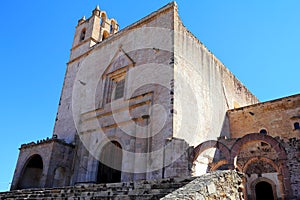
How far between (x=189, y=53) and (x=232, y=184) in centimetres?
849

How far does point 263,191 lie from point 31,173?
12.8 metres

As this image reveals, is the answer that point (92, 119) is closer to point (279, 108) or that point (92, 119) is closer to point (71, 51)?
point (71, 51)

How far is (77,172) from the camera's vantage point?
12.7 meters

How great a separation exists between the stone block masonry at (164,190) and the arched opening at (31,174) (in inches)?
220

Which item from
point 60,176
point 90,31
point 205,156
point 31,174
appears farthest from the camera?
point 90,31

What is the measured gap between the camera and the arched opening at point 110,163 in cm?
1215

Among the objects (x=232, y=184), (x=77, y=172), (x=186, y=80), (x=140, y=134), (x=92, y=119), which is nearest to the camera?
(x=232, y=184)

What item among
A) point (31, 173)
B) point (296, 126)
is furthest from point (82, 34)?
point (296, 126)

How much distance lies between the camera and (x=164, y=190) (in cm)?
563

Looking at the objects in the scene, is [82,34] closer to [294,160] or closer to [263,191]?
[294,160]

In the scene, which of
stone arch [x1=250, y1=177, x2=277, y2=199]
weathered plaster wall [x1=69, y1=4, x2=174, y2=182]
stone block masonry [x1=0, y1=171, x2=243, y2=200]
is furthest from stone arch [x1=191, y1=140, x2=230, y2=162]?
stone arch [x1=250, y1=177, x2=277, y2=199]

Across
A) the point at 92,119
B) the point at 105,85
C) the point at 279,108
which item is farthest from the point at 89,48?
the point at 279,108

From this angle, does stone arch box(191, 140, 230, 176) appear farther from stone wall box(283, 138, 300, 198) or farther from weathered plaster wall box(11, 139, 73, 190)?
weathered plaster wall box(11, 139, 73, 190)

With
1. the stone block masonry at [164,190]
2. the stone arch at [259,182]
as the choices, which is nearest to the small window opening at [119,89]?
the stone block masonry at [164,190]
